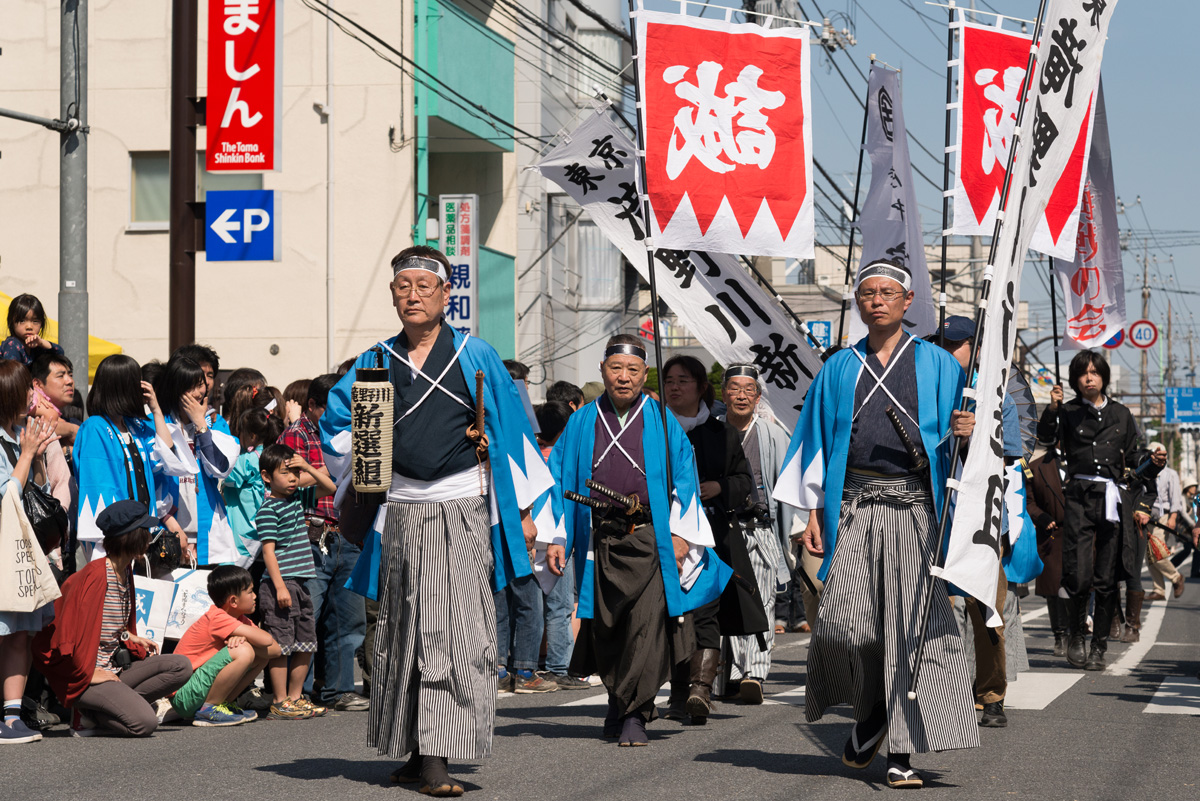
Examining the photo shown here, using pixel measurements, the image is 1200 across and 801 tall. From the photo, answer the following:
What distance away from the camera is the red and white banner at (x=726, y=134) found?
7.85m

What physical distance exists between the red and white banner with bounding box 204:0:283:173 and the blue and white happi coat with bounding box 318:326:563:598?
10067 mm

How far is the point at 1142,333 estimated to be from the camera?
3966cm

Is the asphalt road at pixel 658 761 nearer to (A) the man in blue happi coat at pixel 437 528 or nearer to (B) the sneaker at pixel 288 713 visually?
(B) the sneaker at pixel 288 713

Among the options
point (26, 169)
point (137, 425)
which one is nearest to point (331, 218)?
point (26, 169)

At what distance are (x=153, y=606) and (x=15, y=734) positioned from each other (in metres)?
1.00

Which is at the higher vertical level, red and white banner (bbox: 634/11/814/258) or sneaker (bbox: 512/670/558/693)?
red and white banner (bbox: 634/11/814/258)

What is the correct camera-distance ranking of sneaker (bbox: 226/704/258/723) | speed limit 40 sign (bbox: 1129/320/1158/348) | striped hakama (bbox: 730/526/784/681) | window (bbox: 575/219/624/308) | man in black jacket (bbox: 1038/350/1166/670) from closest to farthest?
sneaker (bbox: 226/704/258/723)
striped hakama (bbox: 730/526/784/681)
man in black jacket (bbox: 1038/350/1166/670)
window (bbox: 575/219/624/308)
speed limit 40 sign (bbox: 1129/320/1158/348)

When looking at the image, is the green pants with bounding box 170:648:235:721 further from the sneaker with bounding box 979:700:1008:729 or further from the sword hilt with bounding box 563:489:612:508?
the sneaker with bounding box 979:700:1008:729

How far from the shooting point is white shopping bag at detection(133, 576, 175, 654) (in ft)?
24.3

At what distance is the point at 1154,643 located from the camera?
12562 mm

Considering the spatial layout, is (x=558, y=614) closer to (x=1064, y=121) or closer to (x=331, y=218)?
(x=1064, y=121)

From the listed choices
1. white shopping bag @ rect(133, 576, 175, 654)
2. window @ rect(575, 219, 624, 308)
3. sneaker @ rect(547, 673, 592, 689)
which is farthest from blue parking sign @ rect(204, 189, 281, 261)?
window @ rect(575, 219, 624, 308)

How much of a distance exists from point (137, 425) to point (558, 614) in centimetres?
324

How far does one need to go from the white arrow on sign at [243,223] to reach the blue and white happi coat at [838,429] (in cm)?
821
